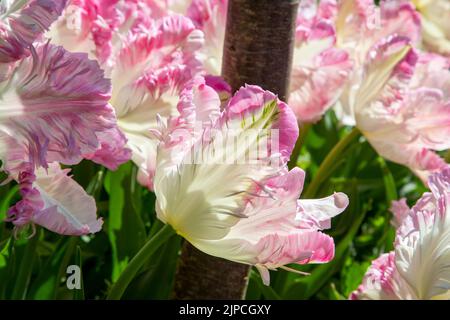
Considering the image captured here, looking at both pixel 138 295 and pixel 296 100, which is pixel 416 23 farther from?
pixel 138 295

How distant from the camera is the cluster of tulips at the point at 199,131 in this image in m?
0.75

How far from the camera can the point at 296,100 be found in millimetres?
1231

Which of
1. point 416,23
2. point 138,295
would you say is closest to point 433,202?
point 138,295

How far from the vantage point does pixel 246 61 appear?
1020 millimetres

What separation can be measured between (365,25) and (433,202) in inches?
20.5

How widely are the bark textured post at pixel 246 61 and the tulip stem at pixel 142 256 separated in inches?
6.8

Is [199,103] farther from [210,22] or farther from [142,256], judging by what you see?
[210,22]

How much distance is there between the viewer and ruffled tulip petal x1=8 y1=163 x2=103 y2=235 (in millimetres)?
755

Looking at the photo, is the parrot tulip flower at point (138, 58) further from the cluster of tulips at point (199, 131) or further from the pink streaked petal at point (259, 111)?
the pink streaked petal at point (259, 111)

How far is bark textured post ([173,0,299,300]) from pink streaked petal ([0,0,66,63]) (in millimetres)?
310

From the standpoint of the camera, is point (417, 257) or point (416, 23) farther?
point (416, 23)

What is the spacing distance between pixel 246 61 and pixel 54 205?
325mm

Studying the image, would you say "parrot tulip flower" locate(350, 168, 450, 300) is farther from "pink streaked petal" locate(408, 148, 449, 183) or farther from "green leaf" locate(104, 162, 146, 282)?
"green leaf" locate(104, 162, 146, 282)

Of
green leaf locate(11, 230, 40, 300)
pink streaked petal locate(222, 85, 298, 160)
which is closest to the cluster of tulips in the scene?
pink streaked petal locate(222, 85, 298, 160)
